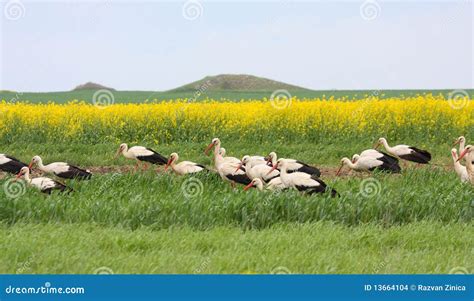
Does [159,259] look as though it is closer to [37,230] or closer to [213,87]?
[37,230]

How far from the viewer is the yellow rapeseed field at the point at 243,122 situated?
2064 cm

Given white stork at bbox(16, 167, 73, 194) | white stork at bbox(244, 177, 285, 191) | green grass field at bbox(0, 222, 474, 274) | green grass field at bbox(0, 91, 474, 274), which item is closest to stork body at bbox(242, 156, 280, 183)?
green grass field at bbox(0, 91, 474, 274)

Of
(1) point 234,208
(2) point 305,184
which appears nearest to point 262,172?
(2) point 305,184

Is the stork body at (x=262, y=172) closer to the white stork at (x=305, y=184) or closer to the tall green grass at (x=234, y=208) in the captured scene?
the tall green grass at (x=234, y=208)

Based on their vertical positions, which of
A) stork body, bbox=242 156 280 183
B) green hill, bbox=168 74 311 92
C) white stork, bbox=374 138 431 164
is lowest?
stork body, bbox=242 156 280 183

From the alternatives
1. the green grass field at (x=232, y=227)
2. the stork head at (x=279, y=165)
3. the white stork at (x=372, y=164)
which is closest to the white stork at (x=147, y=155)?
the green grass field at (x=232, y=227)

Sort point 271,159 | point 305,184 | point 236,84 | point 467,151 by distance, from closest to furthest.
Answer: point 305,184
point 271,159
point 467,151
point 236,84

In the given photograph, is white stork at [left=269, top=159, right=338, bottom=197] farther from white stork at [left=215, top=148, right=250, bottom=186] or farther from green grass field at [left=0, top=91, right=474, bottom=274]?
white stork at [left=215, top=148, right=250, bottom=186]

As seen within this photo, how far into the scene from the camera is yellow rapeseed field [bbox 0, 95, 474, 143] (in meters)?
20.6

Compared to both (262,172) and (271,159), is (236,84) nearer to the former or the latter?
(271,159)

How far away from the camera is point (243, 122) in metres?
20.8

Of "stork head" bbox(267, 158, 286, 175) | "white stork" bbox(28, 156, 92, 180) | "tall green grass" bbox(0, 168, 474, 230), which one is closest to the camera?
"tall green grass" bbox(0, 168, 474, 230)

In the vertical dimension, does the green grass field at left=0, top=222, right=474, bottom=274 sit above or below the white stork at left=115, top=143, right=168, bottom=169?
below

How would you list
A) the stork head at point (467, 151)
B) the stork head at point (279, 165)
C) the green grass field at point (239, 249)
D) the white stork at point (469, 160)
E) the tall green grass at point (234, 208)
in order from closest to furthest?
the green grass field at point (239, 249)
the tall green grass at point (234, 208)
the stork head at point (279, 165)
the white stork at point (469, 160)
the stork head at point (467, 151)
